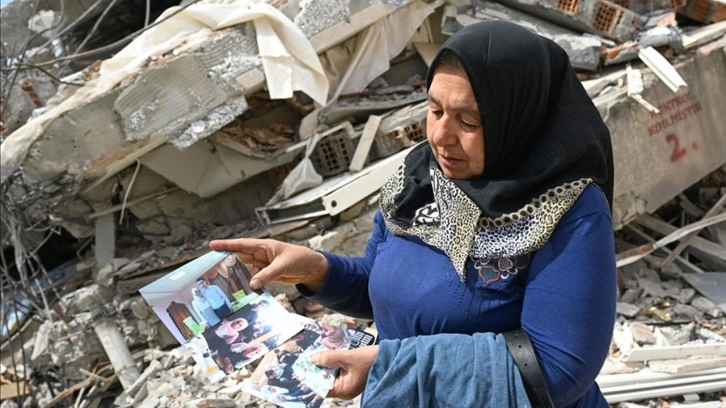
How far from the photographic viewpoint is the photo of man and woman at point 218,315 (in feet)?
5.33

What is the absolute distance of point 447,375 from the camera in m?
1.35

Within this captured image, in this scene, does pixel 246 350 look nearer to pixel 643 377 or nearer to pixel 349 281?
pixel 349 281

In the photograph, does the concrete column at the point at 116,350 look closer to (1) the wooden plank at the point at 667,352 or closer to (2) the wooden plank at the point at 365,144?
(2) the wooden plank at the point at 365,144

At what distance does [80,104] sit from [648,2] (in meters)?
5.32

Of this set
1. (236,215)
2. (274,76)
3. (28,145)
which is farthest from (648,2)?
(28,145)

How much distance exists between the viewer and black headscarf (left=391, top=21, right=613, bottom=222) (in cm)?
138

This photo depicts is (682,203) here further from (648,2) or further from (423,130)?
(423,130)

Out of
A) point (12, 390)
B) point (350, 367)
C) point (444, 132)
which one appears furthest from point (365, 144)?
point (12, 390)

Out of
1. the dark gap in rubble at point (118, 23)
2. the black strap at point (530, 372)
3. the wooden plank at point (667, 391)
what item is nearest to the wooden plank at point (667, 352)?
the wooden plank at point (667, 391)

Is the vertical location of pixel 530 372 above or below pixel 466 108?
below

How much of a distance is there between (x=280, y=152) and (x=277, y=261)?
342 cm

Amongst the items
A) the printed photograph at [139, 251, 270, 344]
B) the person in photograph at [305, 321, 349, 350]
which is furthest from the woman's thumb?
the printed photograph at [139, 251, 270, 344]

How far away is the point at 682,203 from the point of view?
5805 mm

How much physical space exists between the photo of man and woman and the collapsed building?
95.8 inches
